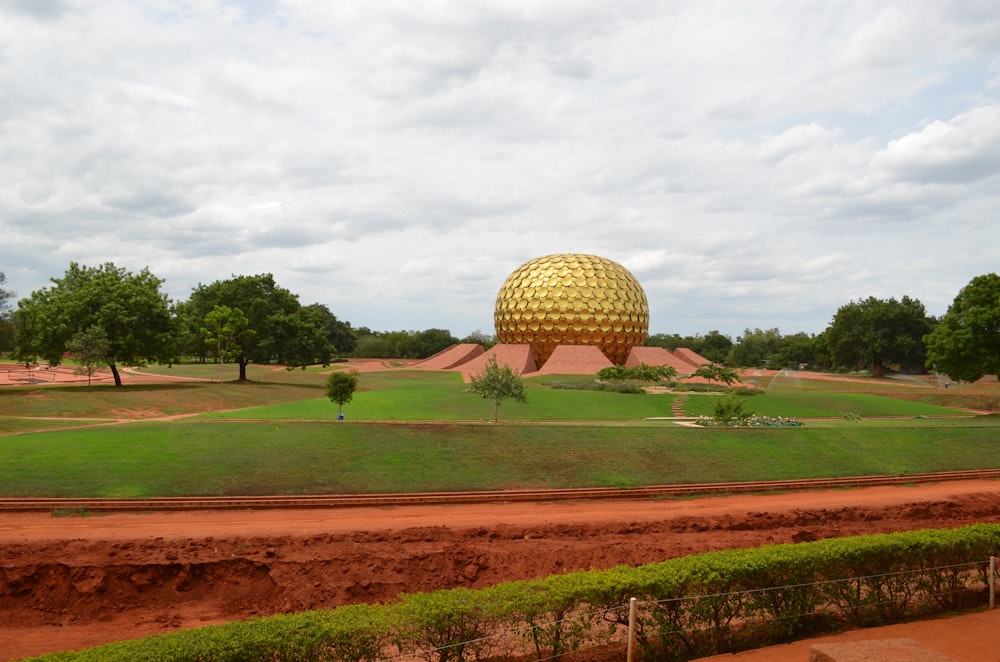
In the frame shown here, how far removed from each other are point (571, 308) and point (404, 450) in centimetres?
3244

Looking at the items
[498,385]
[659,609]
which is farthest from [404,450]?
[659,609]

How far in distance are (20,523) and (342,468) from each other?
6.40 m

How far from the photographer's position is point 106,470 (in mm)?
14586

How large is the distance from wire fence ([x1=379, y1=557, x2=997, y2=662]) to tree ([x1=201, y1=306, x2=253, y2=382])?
3426 centimetres

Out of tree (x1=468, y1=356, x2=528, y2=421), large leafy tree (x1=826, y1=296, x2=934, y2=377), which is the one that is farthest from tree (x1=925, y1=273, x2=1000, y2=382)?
large leafy tree (x1=826, y1=296, x2=934, y2=377)

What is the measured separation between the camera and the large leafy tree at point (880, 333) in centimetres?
6306

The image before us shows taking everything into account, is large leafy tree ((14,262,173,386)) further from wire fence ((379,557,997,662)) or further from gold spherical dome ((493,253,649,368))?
wire fence ((379,557,997,662))

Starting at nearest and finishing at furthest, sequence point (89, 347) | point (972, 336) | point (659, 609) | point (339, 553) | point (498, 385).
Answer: point (659, 609) → point (339, 553) → point (498, 385) → point (89, 347) → point (972, 336)

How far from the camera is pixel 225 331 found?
38.0m

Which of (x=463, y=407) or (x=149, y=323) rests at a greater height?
(x=149, y=323)

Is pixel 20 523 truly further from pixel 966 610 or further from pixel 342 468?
pixel 966 610

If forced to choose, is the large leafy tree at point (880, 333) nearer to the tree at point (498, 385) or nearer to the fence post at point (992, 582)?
the tree at point (498, 385)

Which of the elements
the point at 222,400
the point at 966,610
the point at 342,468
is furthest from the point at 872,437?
the point at 222,400

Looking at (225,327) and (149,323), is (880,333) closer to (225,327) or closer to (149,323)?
(225,327)
